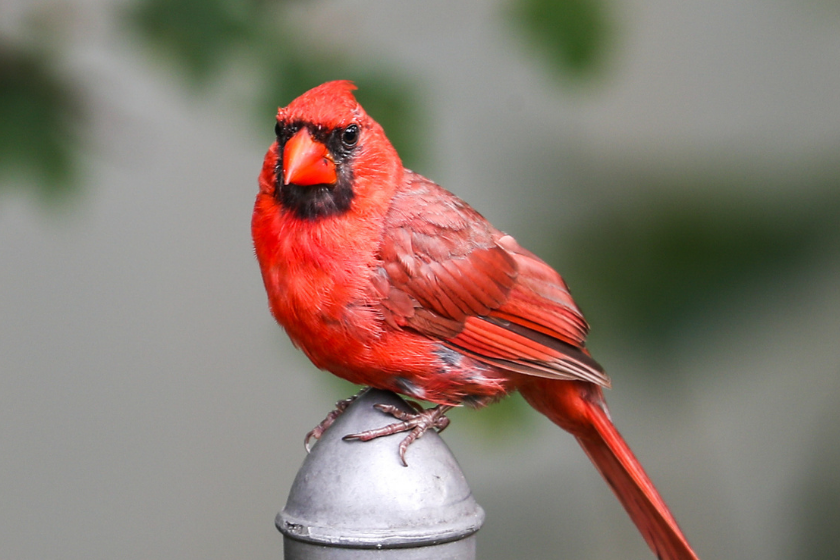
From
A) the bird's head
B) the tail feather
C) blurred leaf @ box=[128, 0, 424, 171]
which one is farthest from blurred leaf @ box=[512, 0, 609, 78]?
the tail feather

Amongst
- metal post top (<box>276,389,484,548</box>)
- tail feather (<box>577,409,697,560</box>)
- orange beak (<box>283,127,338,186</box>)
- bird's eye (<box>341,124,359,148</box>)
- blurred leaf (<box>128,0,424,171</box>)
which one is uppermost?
blurred leaf (<box>128,0,424,171</box>)

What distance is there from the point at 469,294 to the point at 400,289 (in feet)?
0.47

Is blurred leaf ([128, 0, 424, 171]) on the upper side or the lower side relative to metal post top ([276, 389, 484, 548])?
upper

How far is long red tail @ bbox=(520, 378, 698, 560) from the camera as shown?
68.2 inches

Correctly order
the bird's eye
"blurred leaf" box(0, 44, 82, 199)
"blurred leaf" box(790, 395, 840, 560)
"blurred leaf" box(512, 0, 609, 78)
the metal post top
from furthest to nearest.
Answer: "blurred leaf" box(790, 395, 840, 560) < "blurred leaf" box(512, 0, 609, 78) < "blurred leaf" box(0, 44, 82, 199) < the bird's eye < the metal post top

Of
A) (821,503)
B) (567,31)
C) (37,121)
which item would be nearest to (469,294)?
(567,31)

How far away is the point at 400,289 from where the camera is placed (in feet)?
5.49

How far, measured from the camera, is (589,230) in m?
2.76

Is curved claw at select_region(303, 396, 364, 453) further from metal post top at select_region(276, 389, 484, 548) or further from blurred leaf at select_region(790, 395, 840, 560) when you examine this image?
blurred leaf at select_region(790, 395, 840, 560)

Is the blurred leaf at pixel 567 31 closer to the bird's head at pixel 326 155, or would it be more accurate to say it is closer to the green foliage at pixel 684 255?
the green foliage at pixel 684 255

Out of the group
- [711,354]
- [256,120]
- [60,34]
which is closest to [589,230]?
[711,354]

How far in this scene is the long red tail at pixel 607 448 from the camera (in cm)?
173

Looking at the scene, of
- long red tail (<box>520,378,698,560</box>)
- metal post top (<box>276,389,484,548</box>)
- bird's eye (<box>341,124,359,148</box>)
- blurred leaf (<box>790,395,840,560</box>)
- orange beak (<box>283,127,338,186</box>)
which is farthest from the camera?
blurred leaf (<box>790,395,840,560</box>)

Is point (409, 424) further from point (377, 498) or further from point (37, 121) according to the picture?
point (37, 121)
